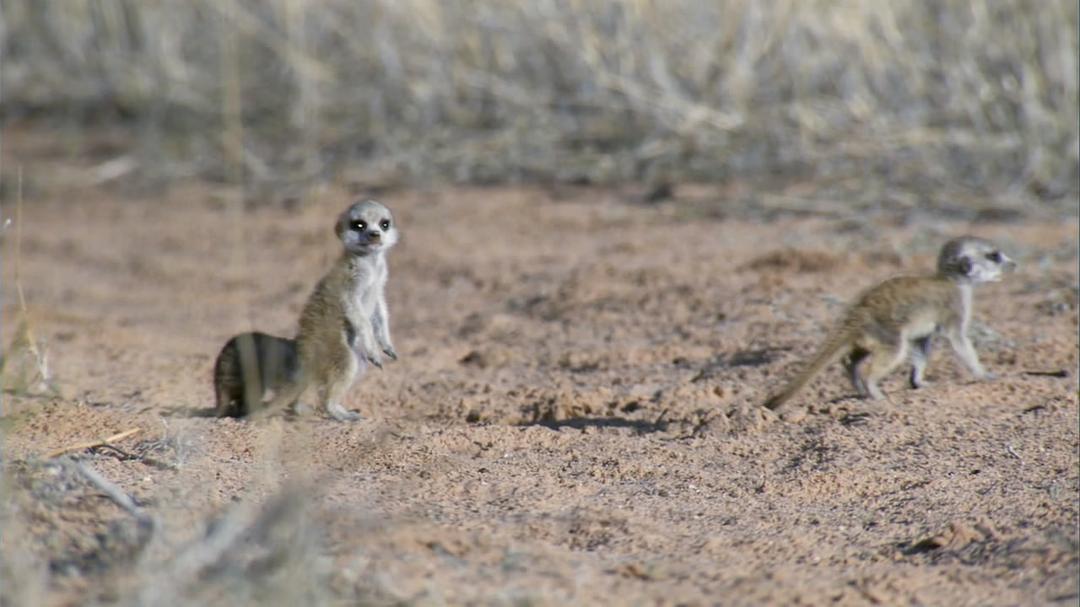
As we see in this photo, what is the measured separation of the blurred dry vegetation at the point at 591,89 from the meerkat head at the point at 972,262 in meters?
2.58

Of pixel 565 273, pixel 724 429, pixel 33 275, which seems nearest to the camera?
pixel 724 429

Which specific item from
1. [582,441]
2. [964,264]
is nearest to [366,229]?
[582,441]

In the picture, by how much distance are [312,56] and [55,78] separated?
9.18 ft

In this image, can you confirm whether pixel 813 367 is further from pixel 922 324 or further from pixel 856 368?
pixel 922 324

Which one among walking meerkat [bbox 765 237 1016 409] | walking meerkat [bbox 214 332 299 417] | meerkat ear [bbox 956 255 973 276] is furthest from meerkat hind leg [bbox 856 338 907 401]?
walking meerkat [bbox 214 332 299 417]

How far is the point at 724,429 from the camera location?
4.75m

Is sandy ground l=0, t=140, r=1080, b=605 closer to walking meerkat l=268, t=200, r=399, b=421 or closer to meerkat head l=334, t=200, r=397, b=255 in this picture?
walking meerkat l=268, t=200, r=399, b=421

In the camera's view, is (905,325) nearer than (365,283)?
Yes

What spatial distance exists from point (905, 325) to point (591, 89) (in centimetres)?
484

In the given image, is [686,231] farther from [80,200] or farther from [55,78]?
[55,78]

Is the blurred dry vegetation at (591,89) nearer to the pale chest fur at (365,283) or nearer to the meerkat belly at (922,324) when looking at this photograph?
the pale chest fur at (365,283)

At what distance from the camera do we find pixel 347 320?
5.14 m

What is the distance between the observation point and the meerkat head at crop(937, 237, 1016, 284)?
535cm

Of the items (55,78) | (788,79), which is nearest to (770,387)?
(788,79)
